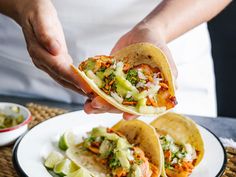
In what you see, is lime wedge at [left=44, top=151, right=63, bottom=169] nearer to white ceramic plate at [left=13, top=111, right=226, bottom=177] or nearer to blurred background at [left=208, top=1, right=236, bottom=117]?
white ceramic plate at [left=13, top=111, right=226, bottom=177]

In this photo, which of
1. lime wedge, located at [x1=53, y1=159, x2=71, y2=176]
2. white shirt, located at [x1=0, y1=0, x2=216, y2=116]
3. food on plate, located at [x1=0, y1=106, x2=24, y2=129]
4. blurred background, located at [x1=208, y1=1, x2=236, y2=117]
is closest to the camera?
lime wedge, located at [x1=53, y1=159, x2=71, y2=176]

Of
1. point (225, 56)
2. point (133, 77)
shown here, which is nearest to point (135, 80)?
point (133, 77)

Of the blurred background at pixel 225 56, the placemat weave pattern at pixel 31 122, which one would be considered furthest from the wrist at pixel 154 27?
the blurred background at pixel 225 56

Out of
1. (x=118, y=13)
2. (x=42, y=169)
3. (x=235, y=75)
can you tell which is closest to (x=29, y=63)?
(x=118, y=13)

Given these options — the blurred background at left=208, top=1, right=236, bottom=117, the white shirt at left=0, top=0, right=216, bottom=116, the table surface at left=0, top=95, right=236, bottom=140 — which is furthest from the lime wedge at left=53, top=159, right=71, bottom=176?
the blurred background at left=208, top=1, right=236, bottom=117

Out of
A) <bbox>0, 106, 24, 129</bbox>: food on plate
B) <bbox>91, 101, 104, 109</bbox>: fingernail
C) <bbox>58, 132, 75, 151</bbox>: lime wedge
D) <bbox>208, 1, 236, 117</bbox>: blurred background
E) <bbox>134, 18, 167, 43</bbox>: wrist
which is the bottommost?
<bbox>208, 1, 236, 117</bbox>: blurred background

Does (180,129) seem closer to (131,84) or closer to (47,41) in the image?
(131,84)

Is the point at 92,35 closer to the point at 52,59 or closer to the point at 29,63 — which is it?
the point at 29,63

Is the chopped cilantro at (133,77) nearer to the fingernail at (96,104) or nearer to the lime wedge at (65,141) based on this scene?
the fingernail at (96,104)
